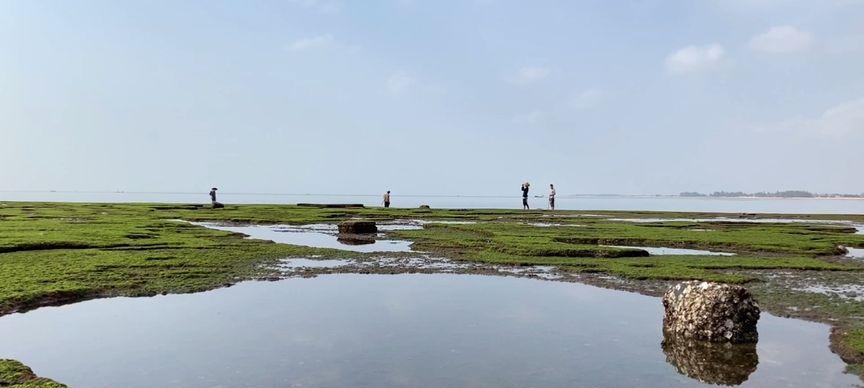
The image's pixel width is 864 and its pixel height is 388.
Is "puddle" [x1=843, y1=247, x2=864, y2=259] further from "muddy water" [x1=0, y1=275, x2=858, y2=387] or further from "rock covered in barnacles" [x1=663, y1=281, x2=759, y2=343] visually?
"rock covered in barnacles" [x1=663, y1=281, x2=759, y2=343]

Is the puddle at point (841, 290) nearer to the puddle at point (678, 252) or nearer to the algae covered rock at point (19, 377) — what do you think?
the puddle at point (678, 252)

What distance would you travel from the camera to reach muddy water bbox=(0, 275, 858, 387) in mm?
→ 10008

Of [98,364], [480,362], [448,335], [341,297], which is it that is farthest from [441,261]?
[98,364]

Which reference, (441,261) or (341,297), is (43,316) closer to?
(341,297)

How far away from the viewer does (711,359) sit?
11.4 meters

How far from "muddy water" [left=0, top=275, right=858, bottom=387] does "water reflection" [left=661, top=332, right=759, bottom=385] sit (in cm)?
4

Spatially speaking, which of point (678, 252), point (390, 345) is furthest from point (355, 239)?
point (390, 345)

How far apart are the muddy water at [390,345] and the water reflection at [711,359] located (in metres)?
0.04

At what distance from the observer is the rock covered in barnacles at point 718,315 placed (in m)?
12.4

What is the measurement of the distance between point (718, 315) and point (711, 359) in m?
1.39

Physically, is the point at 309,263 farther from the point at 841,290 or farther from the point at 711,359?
the point at 841,290

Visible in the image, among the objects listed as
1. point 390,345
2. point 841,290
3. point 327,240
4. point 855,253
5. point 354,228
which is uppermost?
point 354,228

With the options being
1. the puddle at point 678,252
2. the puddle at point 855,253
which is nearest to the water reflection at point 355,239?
the puddle at point 678,252

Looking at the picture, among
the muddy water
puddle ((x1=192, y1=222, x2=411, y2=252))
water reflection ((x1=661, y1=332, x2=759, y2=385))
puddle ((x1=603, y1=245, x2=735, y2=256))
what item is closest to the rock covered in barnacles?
water reflection ((x1=661, y1=332, x2=759, y2=385))
